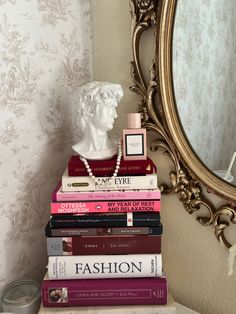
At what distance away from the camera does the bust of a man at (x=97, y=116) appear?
94 centimetres

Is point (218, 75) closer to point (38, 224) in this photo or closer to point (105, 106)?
point (105, 106)

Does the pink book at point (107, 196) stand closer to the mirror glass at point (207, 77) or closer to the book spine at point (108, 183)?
the book spine at point (108, 183)

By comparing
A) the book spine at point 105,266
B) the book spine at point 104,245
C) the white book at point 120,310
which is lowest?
the white book at point 120,310

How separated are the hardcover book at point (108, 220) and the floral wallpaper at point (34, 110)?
20 cm

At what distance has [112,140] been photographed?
3.45 ft

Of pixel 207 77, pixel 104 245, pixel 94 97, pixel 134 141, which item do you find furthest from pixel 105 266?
pixel 207 77

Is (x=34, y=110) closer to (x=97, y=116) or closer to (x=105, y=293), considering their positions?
(x=97, y=116)

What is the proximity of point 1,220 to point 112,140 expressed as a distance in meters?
0.37

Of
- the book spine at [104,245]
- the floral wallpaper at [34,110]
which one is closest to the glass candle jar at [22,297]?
the floral wallpaper at [34,110]

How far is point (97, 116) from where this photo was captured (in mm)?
951

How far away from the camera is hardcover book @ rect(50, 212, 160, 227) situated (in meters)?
0.89

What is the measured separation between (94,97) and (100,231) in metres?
0.33

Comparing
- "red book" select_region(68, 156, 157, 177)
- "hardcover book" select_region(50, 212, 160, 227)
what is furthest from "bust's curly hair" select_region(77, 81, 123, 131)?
"hardcover book" select_region(50, 212, 160, 227)

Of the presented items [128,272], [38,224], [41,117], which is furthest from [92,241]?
[41,117]
